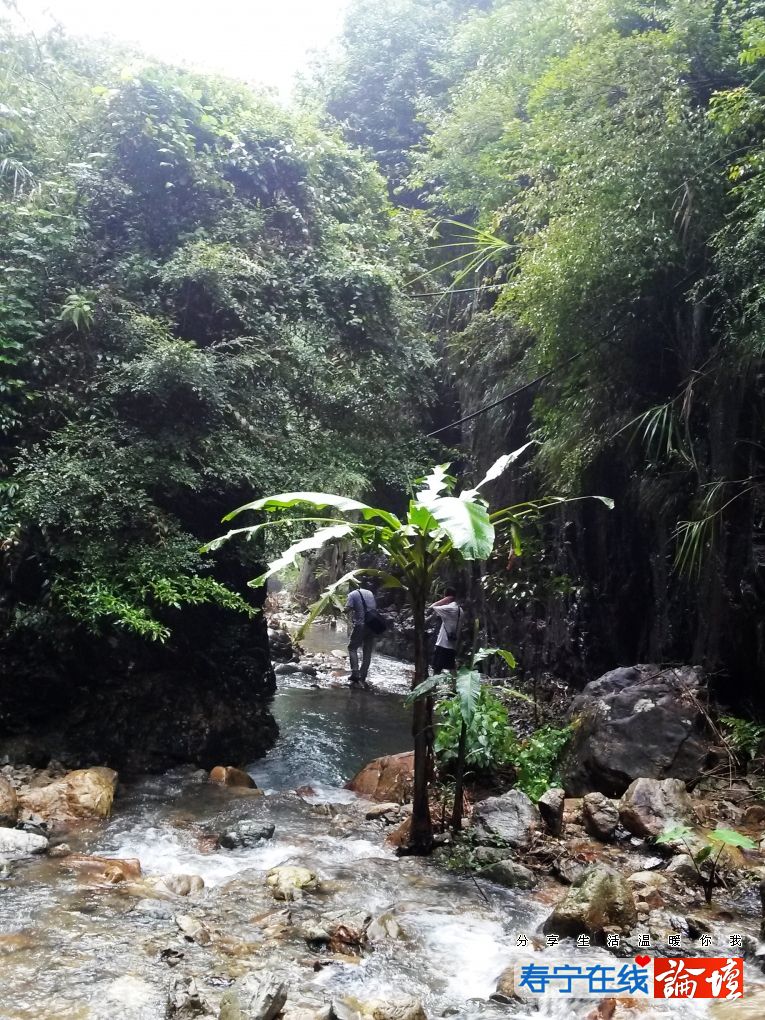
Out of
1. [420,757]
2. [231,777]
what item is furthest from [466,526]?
[231,777]

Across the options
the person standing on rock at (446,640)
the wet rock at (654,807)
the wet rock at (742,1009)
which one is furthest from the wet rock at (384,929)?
the person standing on rock at (446,640)

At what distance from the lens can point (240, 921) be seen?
3.89m

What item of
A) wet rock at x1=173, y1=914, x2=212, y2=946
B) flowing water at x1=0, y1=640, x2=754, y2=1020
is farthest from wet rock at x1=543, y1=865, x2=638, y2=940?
wet rock at x1=173, y1=914, x2=212, y2=946

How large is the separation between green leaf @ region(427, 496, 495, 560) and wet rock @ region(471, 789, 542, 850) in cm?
203

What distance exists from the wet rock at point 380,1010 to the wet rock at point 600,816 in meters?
2.29

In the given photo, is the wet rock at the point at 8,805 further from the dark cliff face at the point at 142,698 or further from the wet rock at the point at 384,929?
the wet rock at the point at 384,929

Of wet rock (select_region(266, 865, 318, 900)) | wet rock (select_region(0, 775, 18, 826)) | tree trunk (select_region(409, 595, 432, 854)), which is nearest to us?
wet rock (select_region(266, 865, 318, 900))

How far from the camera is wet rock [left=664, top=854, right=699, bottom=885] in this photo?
4293mm

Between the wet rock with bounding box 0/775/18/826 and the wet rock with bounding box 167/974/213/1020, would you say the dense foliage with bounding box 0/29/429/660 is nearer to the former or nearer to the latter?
the wet rock with bounding box 0/775/18/826

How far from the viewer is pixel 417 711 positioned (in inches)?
190

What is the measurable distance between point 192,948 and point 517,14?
1552cm

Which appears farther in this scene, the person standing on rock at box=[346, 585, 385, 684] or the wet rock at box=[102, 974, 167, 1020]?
the person standing on rock at box=[346, 585, 385, 684]

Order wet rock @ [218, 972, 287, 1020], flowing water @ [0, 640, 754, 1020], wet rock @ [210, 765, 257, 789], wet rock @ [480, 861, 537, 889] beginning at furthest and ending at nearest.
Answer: wet rock @ [210, 765, 257, 789] < wet rock @ [480, 861, 537, 889] < flowing water @ [0, 640, 754, 1020] < wet rock @ [218, 972, 287, 1020]

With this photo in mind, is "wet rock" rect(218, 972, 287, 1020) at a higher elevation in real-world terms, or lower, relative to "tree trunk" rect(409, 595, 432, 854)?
Answer: lower
